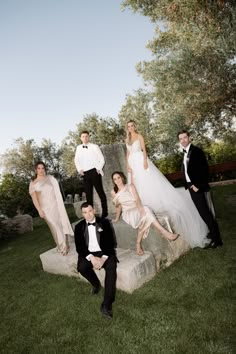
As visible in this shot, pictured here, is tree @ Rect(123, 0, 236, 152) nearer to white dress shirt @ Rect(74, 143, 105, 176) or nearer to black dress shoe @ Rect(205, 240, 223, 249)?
white dress shirt @ Rect(74, 143, 105, 176)

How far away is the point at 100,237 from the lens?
456cm

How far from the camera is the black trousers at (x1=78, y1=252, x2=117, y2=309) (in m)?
4.14

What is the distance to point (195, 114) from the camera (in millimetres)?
18656

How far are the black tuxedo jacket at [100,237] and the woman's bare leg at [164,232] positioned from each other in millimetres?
925

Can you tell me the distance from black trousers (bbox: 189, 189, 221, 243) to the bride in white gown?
0.30 meters

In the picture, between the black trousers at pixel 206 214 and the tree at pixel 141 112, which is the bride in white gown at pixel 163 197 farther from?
the tree at pixel 141 112

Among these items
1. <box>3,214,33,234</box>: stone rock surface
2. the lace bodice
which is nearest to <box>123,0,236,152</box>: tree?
the lace bodice

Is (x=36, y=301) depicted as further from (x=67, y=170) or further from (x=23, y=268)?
(x=67, y=170)

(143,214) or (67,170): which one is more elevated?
(67,170)

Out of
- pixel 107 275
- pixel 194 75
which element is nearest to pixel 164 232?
pixel 107 275

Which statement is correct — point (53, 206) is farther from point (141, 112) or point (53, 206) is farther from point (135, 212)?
point (141, 112)

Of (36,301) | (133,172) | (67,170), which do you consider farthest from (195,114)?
(67,170)

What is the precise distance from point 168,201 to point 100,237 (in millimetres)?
2111

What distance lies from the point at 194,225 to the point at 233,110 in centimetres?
1456
